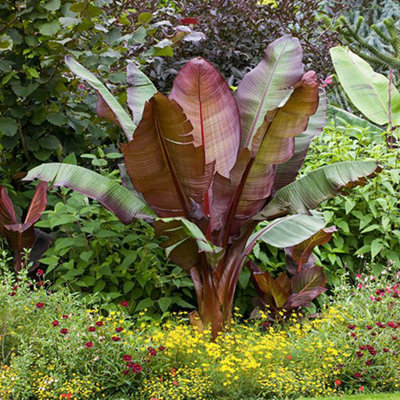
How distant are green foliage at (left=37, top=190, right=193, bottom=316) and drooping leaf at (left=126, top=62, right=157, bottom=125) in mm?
1027

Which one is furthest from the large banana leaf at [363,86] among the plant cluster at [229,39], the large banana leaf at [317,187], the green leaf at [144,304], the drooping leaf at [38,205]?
the drooping leaf at [38,205]

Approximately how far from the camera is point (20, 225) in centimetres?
539

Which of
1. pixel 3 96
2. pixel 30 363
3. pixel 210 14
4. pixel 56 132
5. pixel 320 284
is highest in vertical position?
pixel 210 14

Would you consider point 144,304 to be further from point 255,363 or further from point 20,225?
point 255,363

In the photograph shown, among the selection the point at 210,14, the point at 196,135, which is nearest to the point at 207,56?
the point at 210,14

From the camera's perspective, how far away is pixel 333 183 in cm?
513

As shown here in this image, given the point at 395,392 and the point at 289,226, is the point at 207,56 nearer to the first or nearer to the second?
the point at 289,226

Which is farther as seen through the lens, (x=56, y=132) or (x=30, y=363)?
(x=56, y=132)

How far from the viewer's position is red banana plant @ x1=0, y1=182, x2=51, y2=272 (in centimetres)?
541

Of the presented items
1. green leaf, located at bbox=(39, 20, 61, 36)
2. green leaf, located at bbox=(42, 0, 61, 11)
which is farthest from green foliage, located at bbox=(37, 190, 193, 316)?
green leaf, located at bbox=(42, 0, 61, 11)

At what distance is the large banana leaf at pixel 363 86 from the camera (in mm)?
8188

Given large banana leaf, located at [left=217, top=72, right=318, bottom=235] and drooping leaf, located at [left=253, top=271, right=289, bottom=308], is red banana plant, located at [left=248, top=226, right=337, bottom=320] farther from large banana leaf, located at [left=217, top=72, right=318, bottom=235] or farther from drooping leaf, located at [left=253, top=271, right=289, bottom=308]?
large banana leaf, located at [left=217, top=72, right=318, bottom=235]

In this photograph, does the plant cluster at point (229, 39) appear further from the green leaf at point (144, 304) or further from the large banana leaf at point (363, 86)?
the green leaf at point (144, 304)

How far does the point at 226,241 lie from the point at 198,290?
1.53ft
